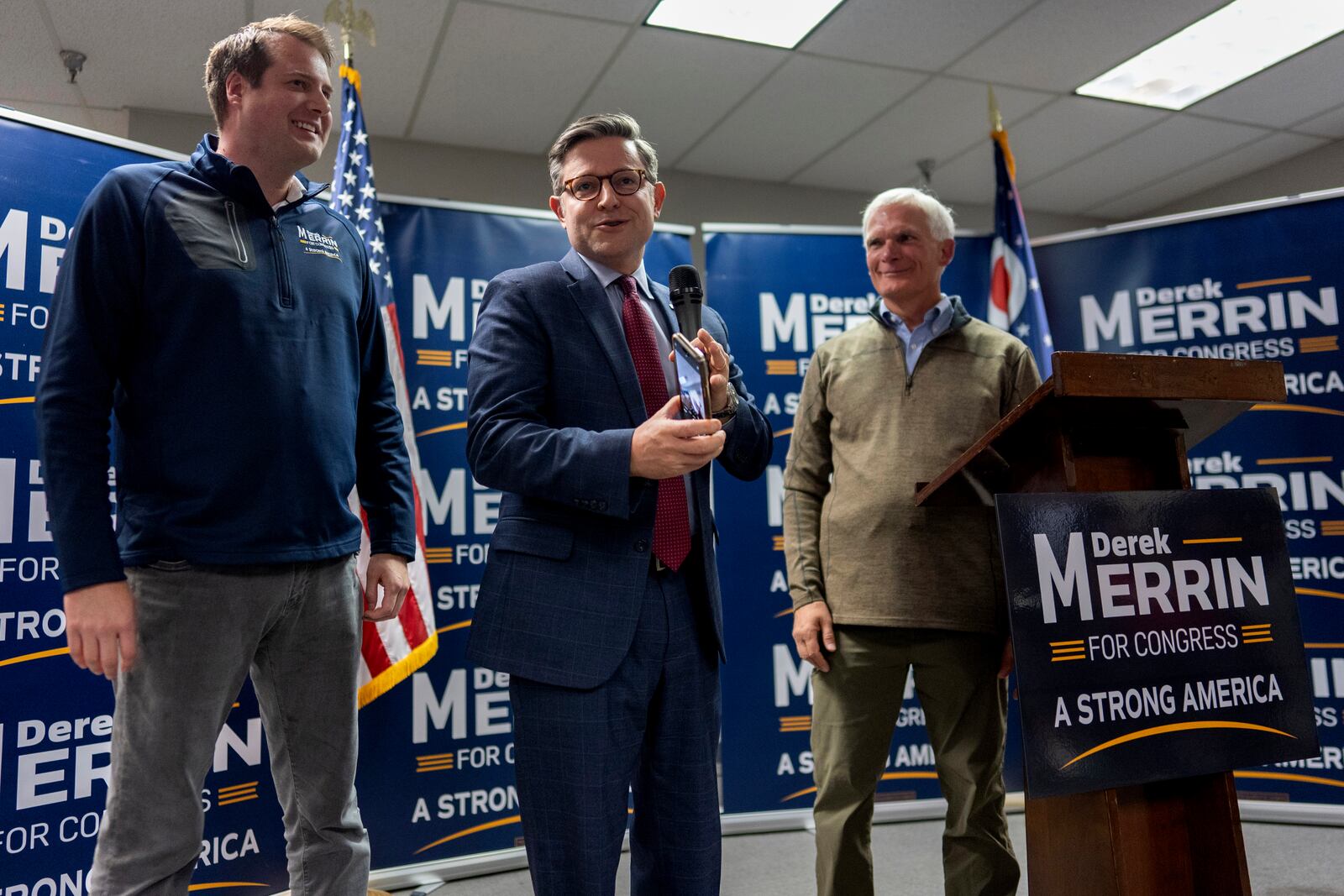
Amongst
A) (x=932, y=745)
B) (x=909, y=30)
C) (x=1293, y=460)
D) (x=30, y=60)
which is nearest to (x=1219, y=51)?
(x=909, y=30)

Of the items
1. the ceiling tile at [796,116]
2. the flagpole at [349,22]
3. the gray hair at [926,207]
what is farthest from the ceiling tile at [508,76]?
the gray hair at [926,207]

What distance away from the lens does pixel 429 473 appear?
262cm

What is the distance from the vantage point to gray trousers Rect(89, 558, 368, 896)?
3.87ft

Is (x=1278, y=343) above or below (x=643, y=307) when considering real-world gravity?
above

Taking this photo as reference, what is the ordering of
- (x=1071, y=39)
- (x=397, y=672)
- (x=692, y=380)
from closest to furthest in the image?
(x=692, y=380) → (x=397, y=672) → (x=1071, y=39)

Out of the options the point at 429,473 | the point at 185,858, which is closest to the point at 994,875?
the point at 185,858

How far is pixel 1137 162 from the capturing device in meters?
5.73

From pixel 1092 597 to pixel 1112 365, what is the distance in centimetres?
34

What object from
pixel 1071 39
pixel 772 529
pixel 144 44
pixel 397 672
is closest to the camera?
pixel 397 672

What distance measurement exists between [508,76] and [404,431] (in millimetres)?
2751

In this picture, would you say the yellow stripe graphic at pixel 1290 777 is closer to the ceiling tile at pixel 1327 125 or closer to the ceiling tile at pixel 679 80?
the ceiling tile at pixel 679 80

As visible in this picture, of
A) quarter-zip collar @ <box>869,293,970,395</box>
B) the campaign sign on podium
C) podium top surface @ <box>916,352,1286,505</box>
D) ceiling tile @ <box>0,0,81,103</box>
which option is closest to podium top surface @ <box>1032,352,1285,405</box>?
podium top surface @ <box>916,352,1286,505</box>

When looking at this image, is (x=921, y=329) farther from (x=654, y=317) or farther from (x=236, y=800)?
(x=236, y=800)

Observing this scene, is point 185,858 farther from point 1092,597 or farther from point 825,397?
point 825,397
